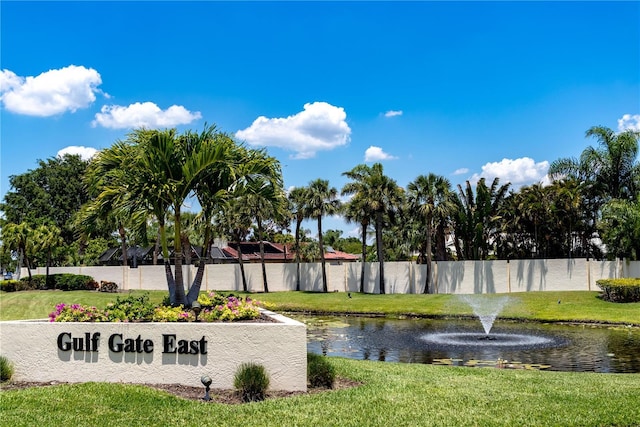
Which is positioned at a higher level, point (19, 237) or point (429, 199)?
point (429, 199)

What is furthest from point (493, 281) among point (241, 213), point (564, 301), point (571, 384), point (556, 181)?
point (571, 384)

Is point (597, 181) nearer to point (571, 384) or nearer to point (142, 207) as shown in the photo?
point (571, 384)

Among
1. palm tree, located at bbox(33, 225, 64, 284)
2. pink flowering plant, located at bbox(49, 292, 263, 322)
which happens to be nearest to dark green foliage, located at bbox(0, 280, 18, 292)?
palm tree, located at bbox(33, 225, 64, 284)

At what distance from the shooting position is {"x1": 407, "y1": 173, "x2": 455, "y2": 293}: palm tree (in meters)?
36.0

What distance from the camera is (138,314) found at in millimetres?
10117

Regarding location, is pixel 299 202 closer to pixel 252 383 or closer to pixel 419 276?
pixel 419 276

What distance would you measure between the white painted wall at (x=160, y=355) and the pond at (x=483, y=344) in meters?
6.57

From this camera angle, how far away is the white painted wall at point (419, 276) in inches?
1353

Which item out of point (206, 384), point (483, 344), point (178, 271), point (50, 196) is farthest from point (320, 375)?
point (50, 196)

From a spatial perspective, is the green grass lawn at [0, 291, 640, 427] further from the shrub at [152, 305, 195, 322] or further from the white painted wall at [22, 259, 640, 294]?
the white painted wall at [22, 259, 640, 294]

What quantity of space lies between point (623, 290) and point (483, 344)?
48.2 feet

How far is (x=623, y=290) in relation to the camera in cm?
2866

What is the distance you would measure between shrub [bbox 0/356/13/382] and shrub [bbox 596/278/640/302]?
2778cm

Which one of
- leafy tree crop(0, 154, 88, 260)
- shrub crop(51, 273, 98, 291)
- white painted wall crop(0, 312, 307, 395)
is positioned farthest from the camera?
leafy tree crop(0, 154, 88, 260)
